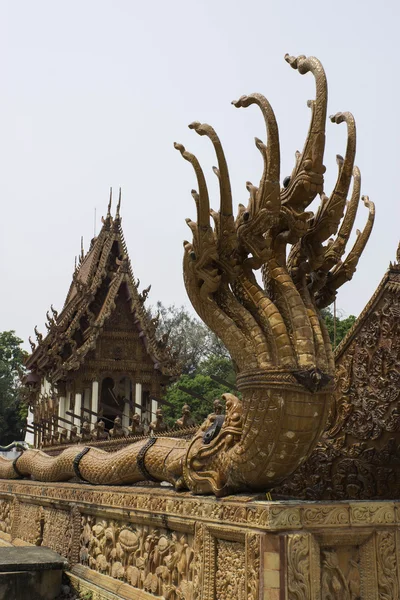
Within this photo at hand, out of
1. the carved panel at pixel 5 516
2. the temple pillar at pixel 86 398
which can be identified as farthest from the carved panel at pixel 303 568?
the temple pillar at pixel 86 398

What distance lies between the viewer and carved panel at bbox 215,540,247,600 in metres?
3.65

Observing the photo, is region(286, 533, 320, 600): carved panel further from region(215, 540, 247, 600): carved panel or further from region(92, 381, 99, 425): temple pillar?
region(92, 381, 99, 425): temple pillar

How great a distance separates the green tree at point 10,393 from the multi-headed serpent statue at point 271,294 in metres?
41.6

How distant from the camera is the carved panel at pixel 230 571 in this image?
365cm

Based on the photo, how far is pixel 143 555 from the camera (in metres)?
4.88

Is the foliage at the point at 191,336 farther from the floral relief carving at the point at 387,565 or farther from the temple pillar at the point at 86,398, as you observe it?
the floral relief carving at the point at 387,565

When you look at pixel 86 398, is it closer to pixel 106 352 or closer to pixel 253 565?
pixel 106 352

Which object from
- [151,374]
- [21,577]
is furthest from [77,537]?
[151,374]

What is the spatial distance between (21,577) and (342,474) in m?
3.07

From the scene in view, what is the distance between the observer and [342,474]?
4.60 meters

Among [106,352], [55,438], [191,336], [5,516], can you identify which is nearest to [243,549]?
[5,516]

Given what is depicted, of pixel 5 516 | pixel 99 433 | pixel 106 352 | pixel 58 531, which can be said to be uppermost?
pixel 106 352

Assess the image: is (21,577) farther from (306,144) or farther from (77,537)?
(306,144)

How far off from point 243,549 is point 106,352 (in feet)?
66.9
